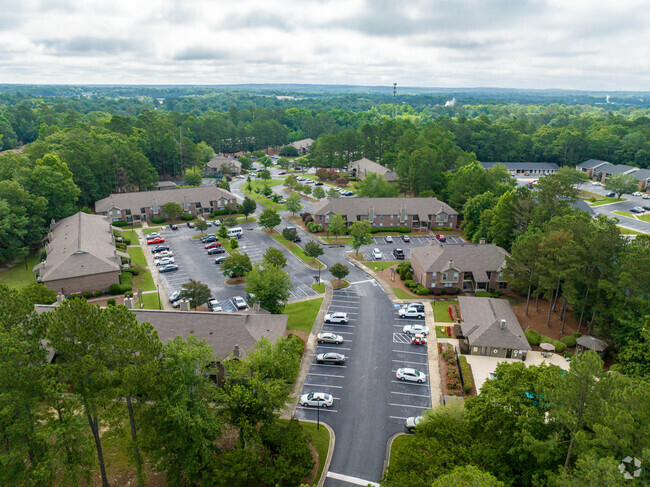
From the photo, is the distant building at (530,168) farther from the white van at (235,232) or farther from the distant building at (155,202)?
the white van at (235,232)

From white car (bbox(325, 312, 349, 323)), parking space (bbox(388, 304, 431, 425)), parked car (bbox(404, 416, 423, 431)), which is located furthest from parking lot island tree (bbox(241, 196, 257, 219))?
parked car (bbox(404, 416, 423, 431))

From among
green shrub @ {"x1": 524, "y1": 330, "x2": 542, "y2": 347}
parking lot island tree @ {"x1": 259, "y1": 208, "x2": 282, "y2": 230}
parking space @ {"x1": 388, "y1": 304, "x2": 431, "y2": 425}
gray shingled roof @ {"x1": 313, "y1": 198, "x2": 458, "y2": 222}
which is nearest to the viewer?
parking space @ {"x1": 388, "y1": 304, "x2": 431, "y2": 425}

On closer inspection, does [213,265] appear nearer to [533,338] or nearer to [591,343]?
[533,338]

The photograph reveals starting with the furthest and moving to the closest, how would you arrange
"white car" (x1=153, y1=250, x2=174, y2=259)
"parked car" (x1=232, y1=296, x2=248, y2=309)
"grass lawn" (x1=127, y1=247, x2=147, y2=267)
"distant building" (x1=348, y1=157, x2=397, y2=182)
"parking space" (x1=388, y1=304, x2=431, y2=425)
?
"distant building" (x1=348, y1=157, x2=397, y2=182) → "white car" (x1=153, y1=250, x2=174, y2=259) → "grass lawn" (x1=127, y1=247, x2=147, y2=267) → "parked car" (x1=232, y1=296, x2=248, y2=309) → "parking space" (x1=388, y1=304, x2=431, y2=425)

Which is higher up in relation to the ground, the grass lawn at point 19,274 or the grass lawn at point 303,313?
the grass lawn at point 303,313

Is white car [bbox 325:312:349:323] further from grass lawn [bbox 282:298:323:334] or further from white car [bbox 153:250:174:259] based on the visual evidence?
white car [bbox 153:250:174:259]

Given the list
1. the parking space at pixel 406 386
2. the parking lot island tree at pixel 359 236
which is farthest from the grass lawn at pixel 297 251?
the parking space at pixel 406 386

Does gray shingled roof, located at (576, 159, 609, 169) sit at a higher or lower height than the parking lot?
higher
